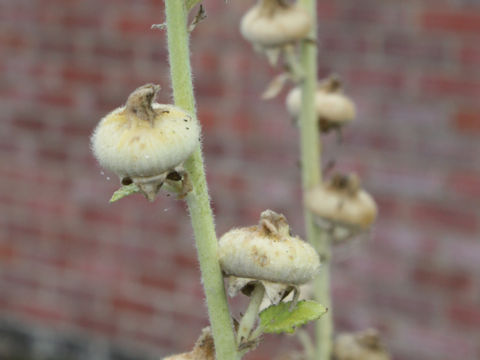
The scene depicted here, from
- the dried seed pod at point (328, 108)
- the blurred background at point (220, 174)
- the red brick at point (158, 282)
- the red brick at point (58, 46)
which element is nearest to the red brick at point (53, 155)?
the blurred background at point (220, 174)

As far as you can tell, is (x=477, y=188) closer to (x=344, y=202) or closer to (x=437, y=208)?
(x=437, y=208)

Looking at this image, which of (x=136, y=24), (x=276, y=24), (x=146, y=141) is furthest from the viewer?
(x=136, y=24)

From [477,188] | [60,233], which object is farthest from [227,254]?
[60,233]

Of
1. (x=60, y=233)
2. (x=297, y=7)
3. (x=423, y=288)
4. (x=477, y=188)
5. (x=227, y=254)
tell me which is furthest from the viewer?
(x=60, y=233)

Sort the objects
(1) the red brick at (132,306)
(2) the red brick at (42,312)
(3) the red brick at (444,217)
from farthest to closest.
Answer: (2) the red brick at (42,312) → (1) the red brick at (132,306) → (3) the red brick at (444,217)

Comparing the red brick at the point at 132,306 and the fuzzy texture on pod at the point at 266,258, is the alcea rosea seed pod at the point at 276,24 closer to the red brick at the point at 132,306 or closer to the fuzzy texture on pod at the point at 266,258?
the fuzzy texture on pod at the point at 266,258

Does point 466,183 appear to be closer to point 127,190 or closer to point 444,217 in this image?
point 444,217

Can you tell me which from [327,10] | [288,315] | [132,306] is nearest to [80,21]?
[327,10]
